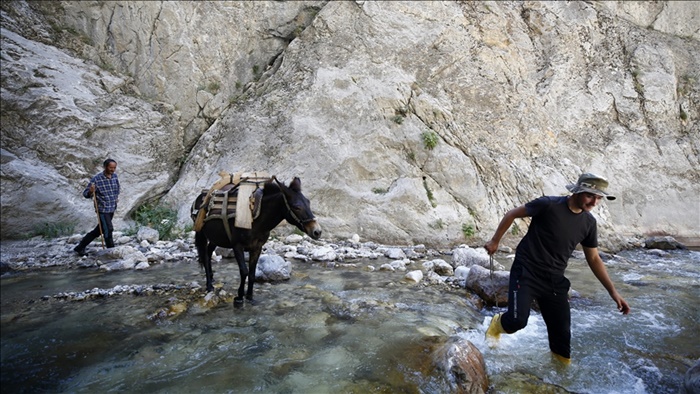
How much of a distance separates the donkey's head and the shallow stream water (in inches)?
46.7

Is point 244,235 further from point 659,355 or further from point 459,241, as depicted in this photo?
point 459,241

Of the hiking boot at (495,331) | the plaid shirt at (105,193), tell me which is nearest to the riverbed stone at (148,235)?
the plaid shirt at (105,193)

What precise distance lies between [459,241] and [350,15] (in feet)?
33.0

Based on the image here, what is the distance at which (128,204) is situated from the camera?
11.2 m

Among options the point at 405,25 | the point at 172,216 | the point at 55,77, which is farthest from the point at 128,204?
the point at 405,25

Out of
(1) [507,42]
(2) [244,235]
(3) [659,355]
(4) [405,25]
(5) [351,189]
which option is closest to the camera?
(3) [659,355]

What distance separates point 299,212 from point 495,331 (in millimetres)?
2749

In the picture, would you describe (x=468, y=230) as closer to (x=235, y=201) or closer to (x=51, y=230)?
(x=235, y=201)

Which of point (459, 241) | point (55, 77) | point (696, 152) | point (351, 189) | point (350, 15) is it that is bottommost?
point (459, 241)

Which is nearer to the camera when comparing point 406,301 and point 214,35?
point 406,301

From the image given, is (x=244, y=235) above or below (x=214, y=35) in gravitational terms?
below

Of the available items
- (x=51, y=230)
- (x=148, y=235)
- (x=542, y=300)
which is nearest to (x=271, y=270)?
(x=542, y=300)

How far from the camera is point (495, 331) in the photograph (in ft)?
13.2

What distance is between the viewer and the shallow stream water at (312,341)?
3232 mm
